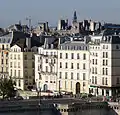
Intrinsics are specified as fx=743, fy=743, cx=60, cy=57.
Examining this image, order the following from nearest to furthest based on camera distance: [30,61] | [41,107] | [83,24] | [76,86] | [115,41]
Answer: [41,107] → [115,41] → [76,86] → [30,61] → [83,24]

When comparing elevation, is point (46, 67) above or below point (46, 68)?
above

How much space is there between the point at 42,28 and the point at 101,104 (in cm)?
7562

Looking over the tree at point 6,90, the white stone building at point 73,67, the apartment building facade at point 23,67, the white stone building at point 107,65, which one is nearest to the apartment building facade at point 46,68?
the white stone building at point 73,67

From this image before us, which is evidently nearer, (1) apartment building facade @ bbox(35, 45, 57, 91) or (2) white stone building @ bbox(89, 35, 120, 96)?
(2) white stone building @ bbox(89, 35, 120, 96)

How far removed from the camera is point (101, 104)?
82062mm

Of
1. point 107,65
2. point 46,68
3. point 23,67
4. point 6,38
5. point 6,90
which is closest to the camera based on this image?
point 6,90

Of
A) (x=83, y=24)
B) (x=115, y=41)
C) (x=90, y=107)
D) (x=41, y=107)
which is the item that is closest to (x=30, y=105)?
(x=41, y=107)

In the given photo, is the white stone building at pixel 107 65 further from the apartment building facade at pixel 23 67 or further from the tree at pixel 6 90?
the apartment building facade at pixel 23 67

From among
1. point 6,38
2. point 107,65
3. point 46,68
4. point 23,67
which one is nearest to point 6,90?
point 107,65

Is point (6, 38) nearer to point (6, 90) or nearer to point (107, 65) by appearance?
point (6, 90)

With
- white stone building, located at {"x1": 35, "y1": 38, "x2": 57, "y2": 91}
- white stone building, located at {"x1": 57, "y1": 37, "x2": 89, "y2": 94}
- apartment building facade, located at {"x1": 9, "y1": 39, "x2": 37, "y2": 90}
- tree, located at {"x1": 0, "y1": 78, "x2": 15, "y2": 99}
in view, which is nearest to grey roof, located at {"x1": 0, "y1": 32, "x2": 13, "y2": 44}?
apartment building facade, located at {"x1": 9, "y1": 39, "x2": 37, "y2": 90}

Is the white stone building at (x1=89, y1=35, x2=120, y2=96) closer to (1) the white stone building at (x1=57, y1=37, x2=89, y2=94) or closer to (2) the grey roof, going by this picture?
(1) the white stone building at (x1=57, y1=37, x2=89, y2=94)

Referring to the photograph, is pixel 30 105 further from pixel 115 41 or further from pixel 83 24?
pixel 83 24

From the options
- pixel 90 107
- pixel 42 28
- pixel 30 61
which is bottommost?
pixel 90 107
